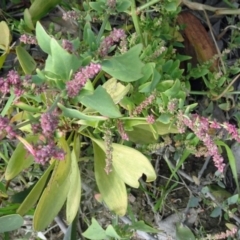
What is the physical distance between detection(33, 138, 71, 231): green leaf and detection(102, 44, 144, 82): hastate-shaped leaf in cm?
36

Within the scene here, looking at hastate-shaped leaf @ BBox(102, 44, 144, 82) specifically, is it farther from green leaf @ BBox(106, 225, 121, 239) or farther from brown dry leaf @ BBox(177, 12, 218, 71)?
brown dry leaf @ BBox(177, 12, 218, 71)

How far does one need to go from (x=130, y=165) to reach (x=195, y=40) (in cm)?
52

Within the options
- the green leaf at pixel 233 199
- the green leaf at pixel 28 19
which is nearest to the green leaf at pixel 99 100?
the green leaf at pixel 28 19

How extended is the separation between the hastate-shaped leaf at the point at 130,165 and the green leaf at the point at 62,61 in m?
0.42

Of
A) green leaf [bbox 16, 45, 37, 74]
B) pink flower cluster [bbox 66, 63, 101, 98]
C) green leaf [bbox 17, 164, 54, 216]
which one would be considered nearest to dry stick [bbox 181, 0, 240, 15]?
green leaf [bbox 16, 45, 37, 74]

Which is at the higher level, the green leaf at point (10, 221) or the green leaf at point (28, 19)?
the green leaf at point (28, 19)

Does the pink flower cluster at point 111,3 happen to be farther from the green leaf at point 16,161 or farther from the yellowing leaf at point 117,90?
the green leaf at point 16,161

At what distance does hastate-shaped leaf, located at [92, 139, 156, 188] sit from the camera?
1197mm

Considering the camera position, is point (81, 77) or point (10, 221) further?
point (10, 221)

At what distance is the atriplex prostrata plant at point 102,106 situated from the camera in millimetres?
849

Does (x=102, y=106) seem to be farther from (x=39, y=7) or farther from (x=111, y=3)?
(x=39, y=7)

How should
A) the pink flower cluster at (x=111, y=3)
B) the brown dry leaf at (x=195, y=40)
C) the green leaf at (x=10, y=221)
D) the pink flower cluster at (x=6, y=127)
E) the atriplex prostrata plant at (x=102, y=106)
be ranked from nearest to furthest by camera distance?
the pink flower cluster at (x=6, y=127) < the atriplex prostrata plant at (x=102, y=106) < the pink flower cluster at (x=111, y=3) < the green leaf at (x=10, y=221) < the brown dry leaf at (x=195, y=40)

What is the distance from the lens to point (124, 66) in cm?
93

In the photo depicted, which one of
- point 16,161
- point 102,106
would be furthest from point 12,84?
point 16,161
